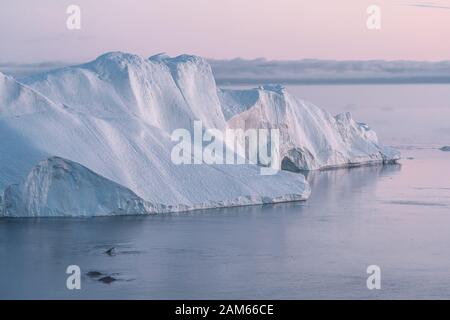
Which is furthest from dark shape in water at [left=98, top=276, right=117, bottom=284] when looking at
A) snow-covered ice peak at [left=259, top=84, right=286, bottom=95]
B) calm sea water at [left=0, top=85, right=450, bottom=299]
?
snow-covered ice peak at [left=259, top=84, right=286, bottom=95]

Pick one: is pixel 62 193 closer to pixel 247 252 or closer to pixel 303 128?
pixel 247 252

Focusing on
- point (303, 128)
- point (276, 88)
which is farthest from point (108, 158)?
point (303, 128)

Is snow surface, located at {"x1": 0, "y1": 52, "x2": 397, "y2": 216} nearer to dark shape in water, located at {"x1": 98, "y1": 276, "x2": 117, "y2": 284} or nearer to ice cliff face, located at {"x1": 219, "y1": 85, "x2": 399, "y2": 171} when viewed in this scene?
ice cliff face, located at {"x1": 219, "y1": 85, "x2": 399, "y2": 171}

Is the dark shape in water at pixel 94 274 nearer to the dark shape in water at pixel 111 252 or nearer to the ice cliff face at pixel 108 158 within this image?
the dark shape in water at pixel 111 252

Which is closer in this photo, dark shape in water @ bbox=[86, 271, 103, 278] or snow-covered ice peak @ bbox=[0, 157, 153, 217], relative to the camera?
dark shape in water @ bbox=[86, 271, 103, 278]

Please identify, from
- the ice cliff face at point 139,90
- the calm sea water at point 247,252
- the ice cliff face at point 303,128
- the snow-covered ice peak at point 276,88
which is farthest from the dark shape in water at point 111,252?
the snow-covered ice peak at point 276,88

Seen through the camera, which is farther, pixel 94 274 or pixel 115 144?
pixel 115 144

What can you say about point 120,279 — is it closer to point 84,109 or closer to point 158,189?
point 158,189
